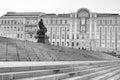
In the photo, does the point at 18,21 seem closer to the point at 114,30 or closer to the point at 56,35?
the point at 56,35

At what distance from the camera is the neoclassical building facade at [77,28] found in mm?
99875

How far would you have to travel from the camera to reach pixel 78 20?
101 metres

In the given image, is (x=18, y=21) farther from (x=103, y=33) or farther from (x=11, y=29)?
(x=103, y=33)

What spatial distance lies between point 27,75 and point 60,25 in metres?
95.3

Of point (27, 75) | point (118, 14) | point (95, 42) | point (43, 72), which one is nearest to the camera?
point (27, 75)

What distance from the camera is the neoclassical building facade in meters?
99.9

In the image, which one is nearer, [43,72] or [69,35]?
[43,72]

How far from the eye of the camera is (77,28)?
102 meters

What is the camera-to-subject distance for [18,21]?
106 metres

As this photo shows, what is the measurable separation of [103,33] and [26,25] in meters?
33.3

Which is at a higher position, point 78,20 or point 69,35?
point 78,20

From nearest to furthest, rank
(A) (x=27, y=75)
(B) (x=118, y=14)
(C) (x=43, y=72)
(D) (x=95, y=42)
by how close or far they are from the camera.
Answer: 1. (A) (x=27, y=75)
2. (C) (x=43, y=72)
3. (D) (x=95, y=42)
4. (B) (x=118, y=14)

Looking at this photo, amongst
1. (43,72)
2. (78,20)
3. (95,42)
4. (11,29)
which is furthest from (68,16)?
(43,72)

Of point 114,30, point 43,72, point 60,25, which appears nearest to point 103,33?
point 114,30
